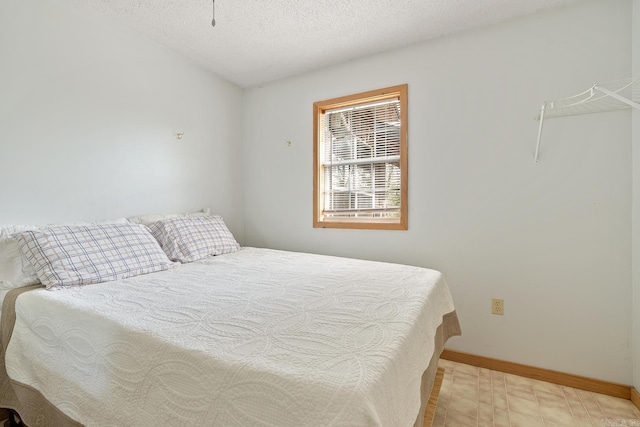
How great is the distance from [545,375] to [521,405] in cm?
41

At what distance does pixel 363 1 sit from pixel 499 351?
8.49 feet

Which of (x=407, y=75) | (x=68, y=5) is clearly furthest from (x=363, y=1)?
(x=68, y=5)

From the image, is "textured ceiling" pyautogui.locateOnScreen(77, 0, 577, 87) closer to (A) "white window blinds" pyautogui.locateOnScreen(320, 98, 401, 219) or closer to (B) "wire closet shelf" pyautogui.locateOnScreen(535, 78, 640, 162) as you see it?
(A) "white window blinds" pyautogui.locateOnScreen(320, 98, 401, 219)

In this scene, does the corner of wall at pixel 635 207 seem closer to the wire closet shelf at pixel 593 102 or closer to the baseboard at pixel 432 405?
the wire closet shelf at pixel 593 102

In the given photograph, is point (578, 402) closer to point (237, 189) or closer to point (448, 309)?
point (448, 309)

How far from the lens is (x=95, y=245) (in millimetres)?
1600

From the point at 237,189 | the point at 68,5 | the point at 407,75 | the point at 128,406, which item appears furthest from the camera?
the point at 237,189

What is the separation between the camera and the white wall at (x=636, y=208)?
164 cm

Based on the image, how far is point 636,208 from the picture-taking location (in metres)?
1.66

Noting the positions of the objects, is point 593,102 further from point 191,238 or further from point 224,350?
point 191,238

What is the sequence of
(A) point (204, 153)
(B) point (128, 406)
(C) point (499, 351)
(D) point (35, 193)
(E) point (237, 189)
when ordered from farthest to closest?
(E) point (237, 189), (A) point (204, 153), (C) point (499, 351), (D) point (35, 193), (B) point (128, 406)

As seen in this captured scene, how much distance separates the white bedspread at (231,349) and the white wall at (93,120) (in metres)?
0.83

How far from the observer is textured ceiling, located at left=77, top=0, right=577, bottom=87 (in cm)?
189

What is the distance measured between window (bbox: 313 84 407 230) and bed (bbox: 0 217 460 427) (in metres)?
1.03
